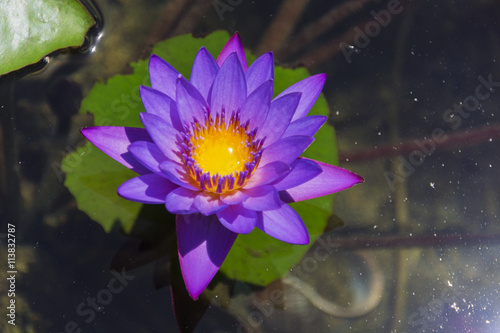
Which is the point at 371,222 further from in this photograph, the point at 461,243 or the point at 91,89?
the point at 91,89

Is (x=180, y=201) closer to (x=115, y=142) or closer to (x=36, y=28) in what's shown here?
(x=115, y=142)

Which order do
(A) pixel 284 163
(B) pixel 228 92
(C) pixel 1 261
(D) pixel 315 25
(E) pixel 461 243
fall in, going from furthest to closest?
(D) pixel 315 25 → (E) pixel 461 243 → (C) pixel 1 261 → (B) pixel 228 92 → (A) pixel 284 163

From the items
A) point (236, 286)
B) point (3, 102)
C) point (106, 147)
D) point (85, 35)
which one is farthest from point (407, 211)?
point (3, 102)

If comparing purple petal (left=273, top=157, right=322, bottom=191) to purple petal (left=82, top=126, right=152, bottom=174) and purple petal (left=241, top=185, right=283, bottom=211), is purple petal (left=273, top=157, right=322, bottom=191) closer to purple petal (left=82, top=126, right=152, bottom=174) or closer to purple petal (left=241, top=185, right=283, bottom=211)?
purple petal (left=241, top=185, right=283, bottom=211)

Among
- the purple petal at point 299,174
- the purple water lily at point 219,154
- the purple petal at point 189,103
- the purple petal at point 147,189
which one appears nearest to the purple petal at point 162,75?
the purple water lily at point 219,154

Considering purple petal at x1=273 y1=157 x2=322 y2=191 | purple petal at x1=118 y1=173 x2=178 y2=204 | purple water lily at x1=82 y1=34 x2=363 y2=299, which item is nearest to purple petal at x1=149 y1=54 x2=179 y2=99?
purple water lily at x1=82 y1=34 x2=363 y2=299

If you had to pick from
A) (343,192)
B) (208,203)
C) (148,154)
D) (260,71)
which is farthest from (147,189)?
(343,192)
